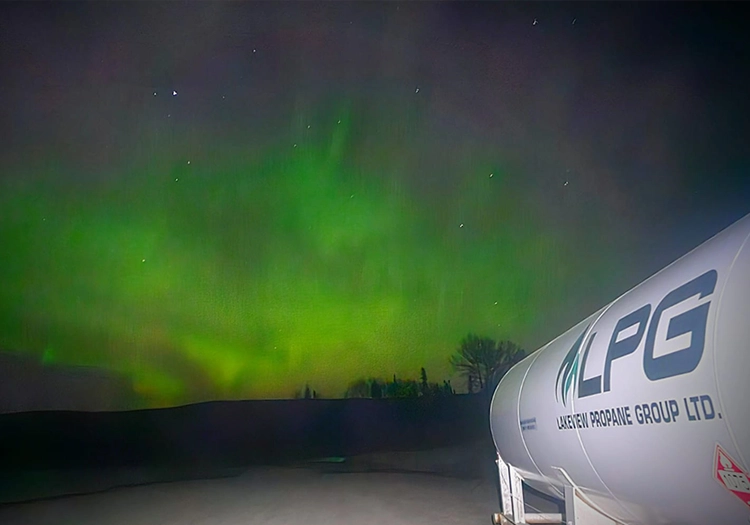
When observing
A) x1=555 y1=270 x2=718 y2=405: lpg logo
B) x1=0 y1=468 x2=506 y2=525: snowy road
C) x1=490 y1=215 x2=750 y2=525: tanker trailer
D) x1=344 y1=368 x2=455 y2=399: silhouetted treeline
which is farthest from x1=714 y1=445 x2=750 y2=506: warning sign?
x1=344 y1=368 x2=455 y2=399: silhouetted treeline

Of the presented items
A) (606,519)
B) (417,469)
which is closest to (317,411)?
(417,469)

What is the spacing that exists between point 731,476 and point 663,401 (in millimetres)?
453

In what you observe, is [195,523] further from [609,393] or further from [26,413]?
[26,413]

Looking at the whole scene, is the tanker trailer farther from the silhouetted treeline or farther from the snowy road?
the silhouetted treeline

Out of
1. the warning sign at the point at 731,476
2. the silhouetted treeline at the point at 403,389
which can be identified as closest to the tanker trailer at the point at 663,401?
the warning sign at the point at 731,476

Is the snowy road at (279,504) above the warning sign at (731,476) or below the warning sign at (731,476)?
below

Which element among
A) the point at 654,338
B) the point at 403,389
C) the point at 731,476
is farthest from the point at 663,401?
the point at 403,389

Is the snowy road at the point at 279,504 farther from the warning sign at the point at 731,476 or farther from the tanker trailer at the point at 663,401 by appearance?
the warning sign at the point at 731,476

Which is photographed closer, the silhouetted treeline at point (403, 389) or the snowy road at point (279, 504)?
the snowy road at point (279, 504)

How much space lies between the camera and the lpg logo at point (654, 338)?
2550 mm

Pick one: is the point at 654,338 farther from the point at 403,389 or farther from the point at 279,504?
the point at 403,389

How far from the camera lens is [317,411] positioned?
1276 inches

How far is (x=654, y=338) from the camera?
116 inches

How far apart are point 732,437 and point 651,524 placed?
153 cm
